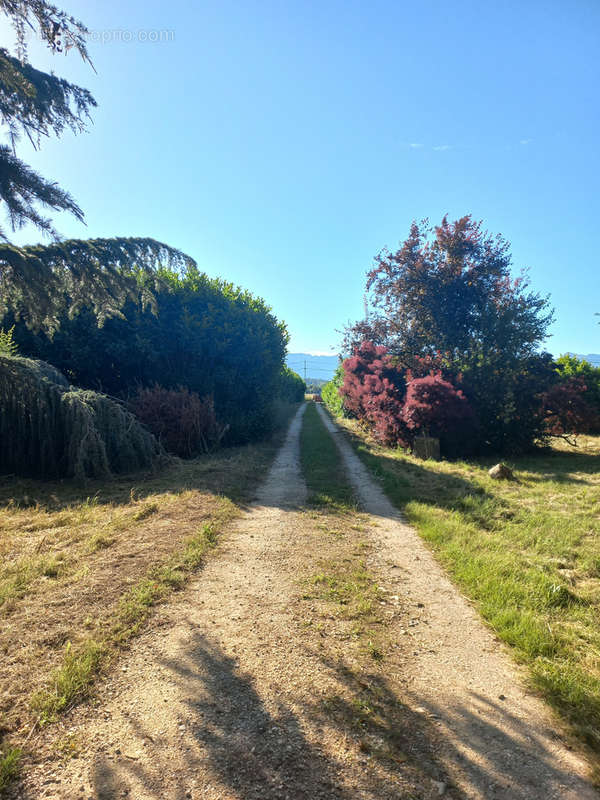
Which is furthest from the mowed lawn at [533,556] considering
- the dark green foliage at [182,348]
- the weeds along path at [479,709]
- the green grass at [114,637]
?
the dark green foliage at [182,348]

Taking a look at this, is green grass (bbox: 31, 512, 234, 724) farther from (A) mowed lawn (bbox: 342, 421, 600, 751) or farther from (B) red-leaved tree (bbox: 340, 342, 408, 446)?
(B) red-leaved tree (bbox: 340, 342, 408, 446)

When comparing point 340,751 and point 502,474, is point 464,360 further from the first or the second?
point 340,751

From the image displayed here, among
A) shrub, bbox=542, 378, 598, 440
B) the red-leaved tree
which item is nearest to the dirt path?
the red-leaved tree

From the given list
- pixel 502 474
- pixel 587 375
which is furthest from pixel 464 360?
pixel 587 375

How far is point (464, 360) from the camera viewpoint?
1304 centimetres

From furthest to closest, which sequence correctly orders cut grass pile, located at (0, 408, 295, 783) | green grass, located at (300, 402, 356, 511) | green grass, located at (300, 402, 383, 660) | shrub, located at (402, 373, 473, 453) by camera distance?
shrub, located at (402, 373, 473, 453), green grass, located at (300, 402, 356, 511), green grass, located at (300, 402, 383, 660), cut grass pile, located at (0, 408, 295, 783)

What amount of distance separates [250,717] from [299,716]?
31 cm

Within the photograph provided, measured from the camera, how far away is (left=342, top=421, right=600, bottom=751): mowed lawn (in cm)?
274

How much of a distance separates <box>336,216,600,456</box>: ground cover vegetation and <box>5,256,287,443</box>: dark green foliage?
5266 millimetres

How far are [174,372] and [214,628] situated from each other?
11.3 meters

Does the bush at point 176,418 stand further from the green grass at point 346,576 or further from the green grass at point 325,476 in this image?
the green grass at point 346,576

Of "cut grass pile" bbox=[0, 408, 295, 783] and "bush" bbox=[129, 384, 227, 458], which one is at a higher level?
"bush" bbox=[129, 384, 227, 458]

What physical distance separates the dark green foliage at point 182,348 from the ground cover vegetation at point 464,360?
5266mm

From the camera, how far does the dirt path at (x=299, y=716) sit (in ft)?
6.25
